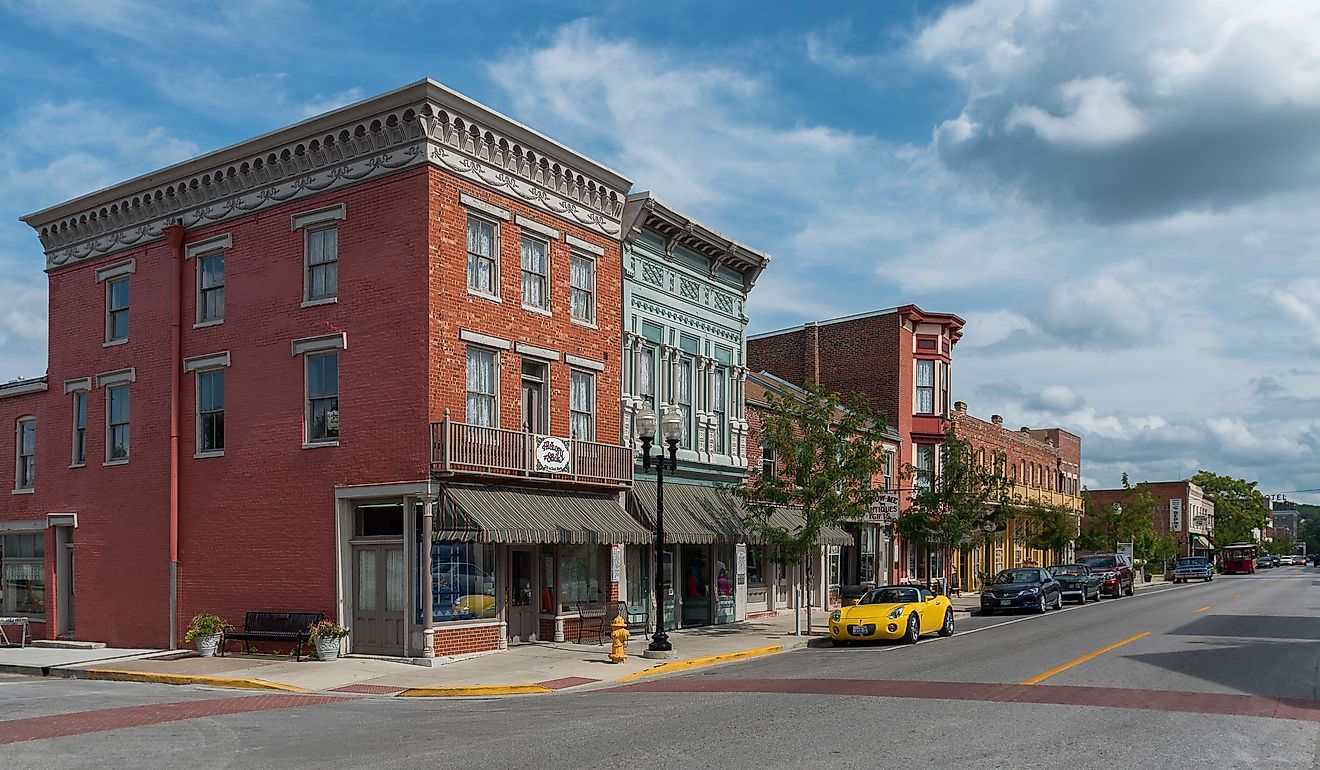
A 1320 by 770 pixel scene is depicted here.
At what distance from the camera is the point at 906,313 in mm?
45656

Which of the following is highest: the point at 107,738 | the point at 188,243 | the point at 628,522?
the point at 188,243

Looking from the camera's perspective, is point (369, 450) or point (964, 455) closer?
point (369, 450)

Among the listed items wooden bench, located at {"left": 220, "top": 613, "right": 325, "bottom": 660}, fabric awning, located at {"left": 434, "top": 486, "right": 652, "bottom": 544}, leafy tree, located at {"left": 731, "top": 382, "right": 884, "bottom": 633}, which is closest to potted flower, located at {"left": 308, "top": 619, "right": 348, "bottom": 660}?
wooden bench, located at {"left": 220, "top": 613, "right": 325, "bottom": 660}

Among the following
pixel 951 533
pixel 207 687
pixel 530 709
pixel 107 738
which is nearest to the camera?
pixel 107 738

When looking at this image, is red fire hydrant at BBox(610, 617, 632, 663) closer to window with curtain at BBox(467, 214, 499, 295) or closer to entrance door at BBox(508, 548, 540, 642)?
entrance door at BBox(508, 548, 540, 642)

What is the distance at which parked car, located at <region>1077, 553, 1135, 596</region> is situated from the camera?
47.0m

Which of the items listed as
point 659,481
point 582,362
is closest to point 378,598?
point 659,481

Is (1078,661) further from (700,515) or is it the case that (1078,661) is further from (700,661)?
(700,515)

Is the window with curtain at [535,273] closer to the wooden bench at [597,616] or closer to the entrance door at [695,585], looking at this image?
the wooden bench at [597,616]

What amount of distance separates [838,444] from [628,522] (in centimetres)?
586

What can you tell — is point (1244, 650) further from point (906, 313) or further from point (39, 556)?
point (39, 556)

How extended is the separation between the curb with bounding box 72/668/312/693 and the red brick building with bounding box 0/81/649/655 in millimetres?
3086

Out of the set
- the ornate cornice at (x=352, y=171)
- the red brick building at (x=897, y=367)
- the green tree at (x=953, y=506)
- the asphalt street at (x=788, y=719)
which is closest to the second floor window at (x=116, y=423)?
the ornate cornice at (x=352, y=171)

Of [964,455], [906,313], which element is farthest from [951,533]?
[906,313]
